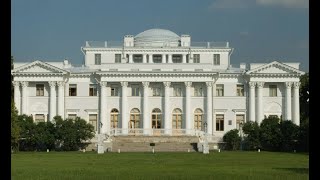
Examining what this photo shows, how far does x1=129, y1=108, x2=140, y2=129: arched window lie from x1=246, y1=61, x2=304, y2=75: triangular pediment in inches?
523

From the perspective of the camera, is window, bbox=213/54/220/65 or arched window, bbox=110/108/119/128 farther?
window, bbox=213/54/220/65

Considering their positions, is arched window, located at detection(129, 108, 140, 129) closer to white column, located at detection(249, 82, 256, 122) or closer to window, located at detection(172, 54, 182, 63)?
window, located at detection(172, 54, 182, 63)

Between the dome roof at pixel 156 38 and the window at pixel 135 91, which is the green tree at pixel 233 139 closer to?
the window at pixel 135 91

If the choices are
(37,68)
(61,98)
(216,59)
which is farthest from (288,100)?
(37,68)

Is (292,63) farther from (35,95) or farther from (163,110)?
(35,95)

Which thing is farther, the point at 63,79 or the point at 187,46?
the point at 187,46

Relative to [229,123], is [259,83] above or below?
above

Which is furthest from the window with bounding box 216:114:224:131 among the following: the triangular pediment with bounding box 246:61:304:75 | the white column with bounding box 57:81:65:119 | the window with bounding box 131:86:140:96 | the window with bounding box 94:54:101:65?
the white column with bounding box 57:81:65:119

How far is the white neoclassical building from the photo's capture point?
72625 millimetres

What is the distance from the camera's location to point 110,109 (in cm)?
7406

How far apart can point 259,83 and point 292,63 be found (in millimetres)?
4824
